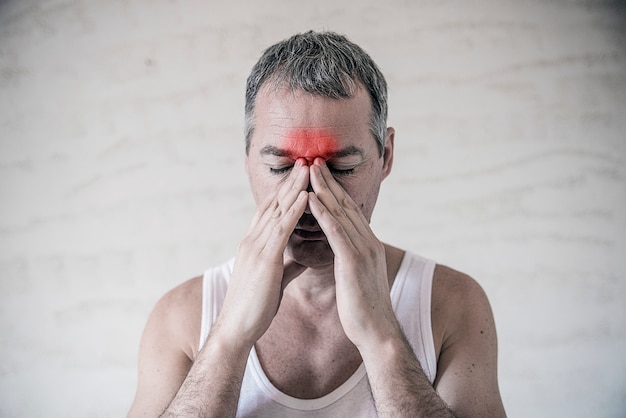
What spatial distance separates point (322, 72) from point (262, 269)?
52 cm

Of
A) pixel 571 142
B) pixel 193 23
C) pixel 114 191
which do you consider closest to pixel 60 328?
pixel 114 191

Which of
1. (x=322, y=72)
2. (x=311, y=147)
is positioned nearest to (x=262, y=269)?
(x=311, y=147)

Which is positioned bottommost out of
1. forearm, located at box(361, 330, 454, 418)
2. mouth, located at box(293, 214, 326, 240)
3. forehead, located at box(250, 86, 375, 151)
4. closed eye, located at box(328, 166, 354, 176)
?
forearm, located at box(361, 330, 454, 418)

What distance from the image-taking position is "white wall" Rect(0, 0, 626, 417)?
2012 millimetres

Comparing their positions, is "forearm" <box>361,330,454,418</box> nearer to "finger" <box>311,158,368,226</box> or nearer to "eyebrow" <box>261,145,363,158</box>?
"finger" <box>311,158,368,226</box>

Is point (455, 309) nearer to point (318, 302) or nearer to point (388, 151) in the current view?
point (318, 302)

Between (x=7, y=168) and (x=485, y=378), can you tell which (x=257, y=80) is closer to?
(x=485, y=378)

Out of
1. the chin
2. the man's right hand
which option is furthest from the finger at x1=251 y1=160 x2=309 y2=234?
the chin

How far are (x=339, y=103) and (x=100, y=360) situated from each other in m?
1.44

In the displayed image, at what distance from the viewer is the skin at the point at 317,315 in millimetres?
1213

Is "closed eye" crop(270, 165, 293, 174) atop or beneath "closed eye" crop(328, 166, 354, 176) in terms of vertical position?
atop

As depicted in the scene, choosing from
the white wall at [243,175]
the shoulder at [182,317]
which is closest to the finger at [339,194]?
the shoulder at [182,317]

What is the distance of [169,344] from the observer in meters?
1.45

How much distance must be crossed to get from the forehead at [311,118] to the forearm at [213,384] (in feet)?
1.71
